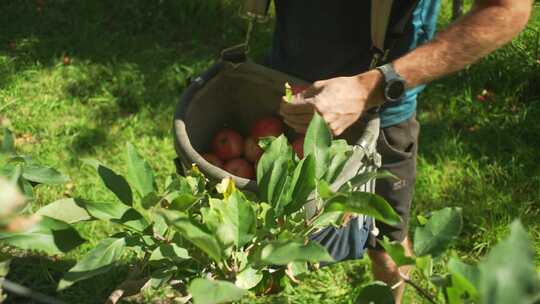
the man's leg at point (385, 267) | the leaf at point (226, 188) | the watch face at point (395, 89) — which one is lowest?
the man's leg at point (385, 267)

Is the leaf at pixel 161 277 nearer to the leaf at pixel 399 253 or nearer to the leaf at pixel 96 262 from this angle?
the leaf at pixel 96 262

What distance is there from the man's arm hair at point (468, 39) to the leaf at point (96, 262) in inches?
33.6

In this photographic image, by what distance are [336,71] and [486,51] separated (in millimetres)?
468

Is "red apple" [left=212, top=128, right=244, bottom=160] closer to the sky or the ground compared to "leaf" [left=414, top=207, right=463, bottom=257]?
closer to the ground

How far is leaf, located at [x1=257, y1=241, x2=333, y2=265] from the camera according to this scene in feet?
2.60

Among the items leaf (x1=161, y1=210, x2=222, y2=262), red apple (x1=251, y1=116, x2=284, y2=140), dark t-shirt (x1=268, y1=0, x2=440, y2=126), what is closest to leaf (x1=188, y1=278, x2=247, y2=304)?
leaf (x1=161, y1=210, x2=222, y2=262)

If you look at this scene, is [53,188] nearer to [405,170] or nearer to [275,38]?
[275,38]

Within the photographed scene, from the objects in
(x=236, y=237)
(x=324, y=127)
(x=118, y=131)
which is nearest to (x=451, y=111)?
(x=118, y=131)

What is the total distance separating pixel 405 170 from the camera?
78.4 inches

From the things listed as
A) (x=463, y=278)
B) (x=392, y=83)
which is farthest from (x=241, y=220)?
(x=392, y=83)

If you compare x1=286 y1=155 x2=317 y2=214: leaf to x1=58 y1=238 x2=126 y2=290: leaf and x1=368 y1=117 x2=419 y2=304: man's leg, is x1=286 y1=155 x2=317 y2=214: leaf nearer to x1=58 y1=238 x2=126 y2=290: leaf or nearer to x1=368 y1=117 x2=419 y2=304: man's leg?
x1=58 y1=238 x2=126 y2=290: leaf

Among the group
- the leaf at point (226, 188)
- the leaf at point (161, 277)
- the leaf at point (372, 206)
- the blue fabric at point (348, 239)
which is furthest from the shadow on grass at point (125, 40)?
the leaf at point (372, 206)

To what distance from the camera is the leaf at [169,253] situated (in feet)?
2.97

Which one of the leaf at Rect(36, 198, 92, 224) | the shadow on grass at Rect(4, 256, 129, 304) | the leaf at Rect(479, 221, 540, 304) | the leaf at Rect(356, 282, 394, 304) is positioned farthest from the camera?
the shadow on grass at Rect(4, 256, 129, 304)
